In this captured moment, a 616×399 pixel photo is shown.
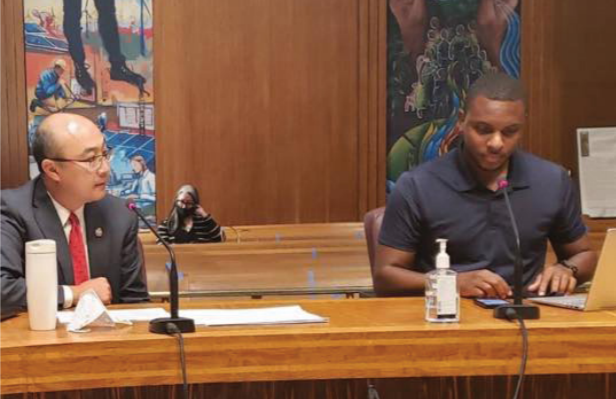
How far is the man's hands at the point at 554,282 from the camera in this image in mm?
2785

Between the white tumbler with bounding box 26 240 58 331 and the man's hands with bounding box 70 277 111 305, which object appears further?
the man's hands with bounding box 70 277 111 305

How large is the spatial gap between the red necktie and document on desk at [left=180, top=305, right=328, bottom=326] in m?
0.55

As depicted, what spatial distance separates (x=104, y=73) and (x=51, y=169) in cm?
208

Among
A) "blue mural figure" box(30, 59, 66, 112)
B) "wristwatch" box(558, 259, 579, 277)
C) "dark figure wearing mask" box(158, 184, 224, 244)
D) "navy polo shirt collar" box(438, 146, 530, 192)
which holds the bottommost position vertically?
"dark figure wearing mask" box(158, 184, 224, 244)

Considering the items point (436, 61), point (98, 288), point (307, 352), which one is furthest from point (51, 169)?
point (436, 61)

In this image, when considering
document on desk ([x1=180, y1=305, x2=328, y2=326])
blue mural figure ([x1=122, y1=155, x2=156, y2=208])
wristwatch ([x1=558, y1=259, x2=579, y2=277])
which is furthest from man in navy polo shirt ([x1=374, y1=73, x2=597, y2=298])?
blue mural figure ([x1=122, y1=155, x2=156, y2=208])

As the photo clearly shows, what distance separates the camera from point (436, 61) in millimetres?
5188

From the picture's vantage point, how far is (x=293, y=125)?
203 inches

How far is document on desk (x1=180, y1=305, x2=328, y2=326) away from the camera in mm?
2281

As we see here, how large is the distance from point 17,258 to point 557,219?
5.53ft

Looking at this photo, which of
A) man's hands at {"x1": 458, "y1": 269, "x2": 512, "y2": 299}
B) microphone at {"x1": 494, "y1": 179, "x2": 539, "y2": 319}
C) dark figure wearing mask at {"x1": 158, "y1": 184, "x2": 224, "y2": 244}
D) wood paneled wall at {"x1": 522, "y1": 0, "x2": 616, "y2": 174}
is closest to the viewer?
microphone at {"x1": 494, "y1": 179, "x2": 539, "y2": 319}

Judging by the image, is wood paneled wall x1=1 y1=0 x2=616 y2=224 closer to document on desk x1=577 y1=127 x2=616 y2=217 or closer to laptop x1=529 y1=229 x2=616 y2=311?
document on desk x1=577 y1=127 x2=616 y2=217

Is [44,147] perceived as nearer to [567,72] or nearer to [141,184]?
[141,184]

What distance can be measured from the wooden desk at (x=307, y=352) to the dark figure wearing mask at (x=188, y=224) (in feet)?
7.17
